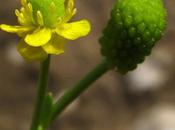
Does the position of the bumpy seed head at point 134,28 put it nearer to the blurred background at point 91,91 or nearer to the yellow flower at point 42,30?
the yellow flower at point 42,30

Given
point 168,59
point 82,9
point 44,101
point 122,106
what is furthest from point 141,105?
point 44,101

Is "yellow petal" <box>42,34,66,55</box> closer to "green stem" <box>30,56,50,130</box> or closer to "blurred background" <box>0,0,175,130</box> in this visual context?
"green stem" <box>30,56,50,130</box>

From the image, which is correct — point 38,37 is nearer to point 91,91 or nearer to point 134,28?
point 134,28

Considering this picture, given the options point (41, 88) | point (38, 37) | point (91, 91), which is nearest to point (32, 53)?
point (38, 37)

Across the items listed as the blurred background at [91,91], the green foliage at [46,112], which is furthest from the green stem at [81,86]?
the blurred background at [91,91]

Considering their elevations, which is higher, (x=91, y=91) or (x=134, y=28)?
(x=134, y=28)

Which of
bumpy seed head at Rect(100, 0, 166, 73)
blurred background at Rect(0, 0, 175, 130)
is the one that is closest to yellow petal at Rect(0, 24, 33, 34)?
bumpy seed head at Rect(100, 0, 166, 73)
